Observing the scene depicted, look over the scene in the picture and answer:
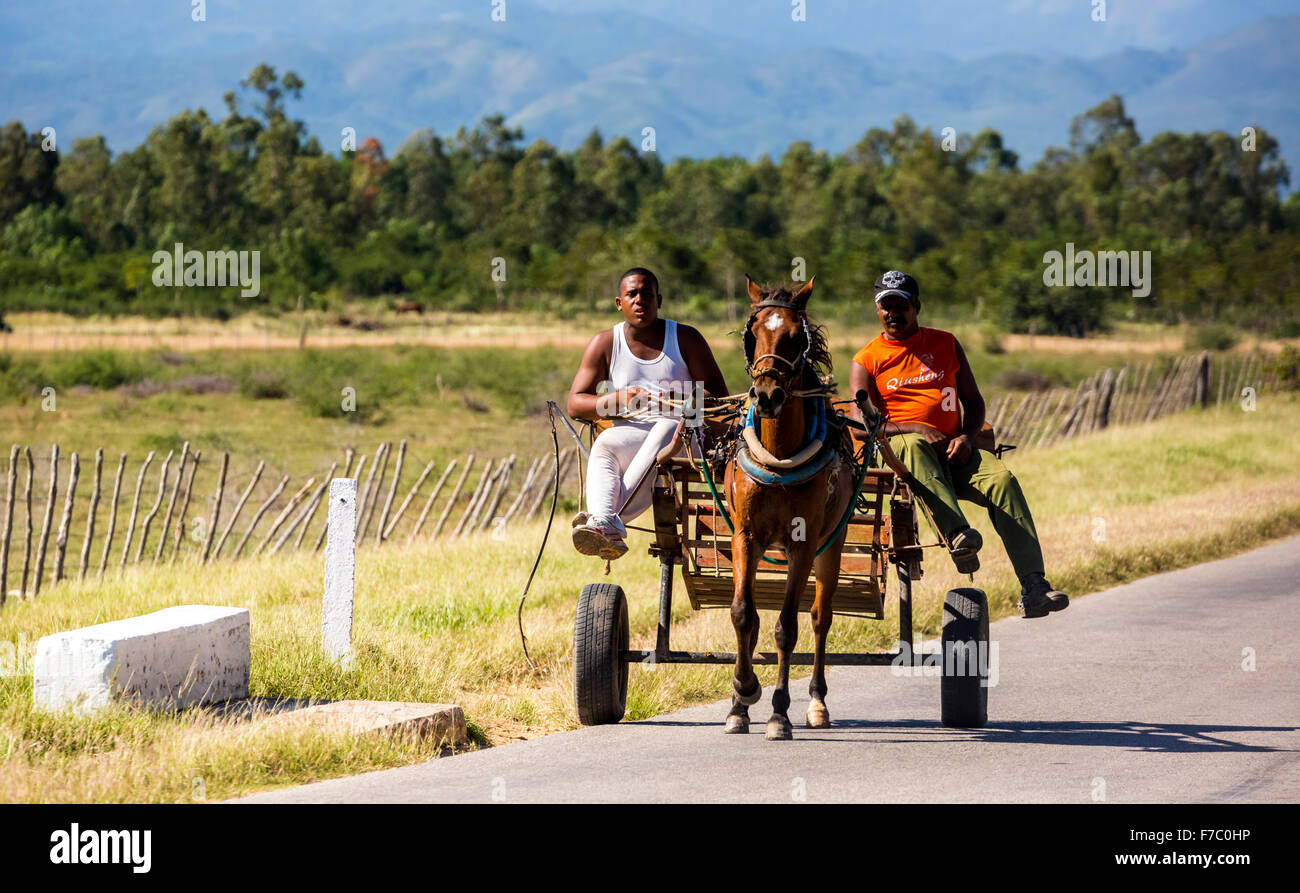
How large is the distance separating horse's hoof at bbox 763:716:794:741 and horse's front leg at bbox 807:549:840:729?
443 millimetres

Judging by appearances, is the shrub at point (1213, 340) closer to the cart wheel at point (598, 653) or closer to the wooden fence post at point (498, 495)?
the wooden fence post at point (498, 495)

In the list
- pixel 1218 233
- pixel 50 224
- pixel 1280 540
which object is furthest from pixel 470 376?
pixel 1218 233

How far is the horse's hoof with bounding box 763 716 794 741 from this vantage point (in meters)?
8.02

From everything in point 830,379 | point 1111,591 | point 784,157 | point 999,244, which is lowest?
point 1111,591

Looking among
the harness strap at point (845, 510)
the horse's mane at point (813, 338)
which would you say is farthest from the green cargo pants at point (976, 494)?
the horse's mane at point (813, 338)

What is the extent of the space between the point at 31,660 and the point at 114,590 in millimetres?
3968

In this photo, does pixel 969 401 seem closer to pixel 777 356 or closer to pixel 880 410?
pixel 880 410

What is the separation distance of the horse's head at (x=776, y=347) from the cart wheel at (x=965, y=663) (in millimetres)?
1883

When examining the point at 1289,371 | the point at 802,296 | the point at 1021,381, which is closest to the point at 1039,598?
the point at 802,296

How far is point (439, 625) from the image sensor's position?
11.1m

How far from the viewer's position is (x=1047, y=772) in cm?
735

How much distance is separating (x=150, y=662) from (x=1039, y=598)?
4649 mm

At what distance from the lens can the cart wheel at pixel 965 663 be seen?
27.8 feet

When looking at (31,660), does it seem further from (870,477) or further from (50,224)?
(50,224)
